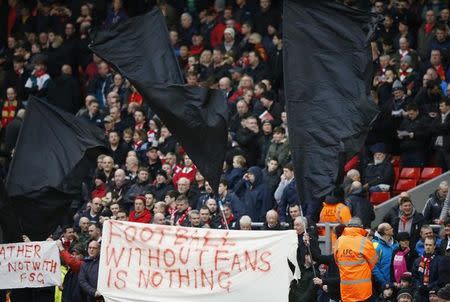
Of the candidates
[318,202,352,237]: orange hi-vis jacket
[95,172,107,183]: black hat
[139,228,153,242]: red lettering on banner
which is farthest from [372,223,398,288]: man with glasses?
[95,172,107,183]: black hat

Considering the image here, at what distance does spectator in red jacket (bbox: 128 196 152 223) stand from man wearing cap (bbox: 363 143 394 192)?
3.37 m

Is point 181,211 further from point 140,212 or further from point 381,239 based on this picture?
point 381,239

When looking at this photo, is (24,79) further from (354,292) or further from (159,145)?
(354,292)

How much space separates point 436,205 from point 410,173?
2.79 meters

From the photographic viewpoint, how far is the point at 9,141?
2675 cm

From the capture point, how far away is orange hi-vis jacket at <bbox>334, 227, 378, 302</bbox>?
17.3m

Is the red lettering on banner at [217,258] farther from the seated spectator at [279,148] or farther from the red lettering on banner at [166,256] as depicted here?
the seated spectator at [279,148]

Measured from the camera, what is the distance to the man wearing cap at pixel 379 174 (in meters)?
21.4

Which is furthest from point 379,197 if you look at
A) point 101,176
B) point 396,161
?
point 101,176

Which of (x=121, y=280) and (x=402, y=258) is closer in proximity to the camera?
(x=121, y=280)

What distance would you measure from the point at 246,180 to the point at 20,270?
412 cm

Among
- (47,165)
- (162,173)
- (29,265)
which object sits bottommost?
(29,265)

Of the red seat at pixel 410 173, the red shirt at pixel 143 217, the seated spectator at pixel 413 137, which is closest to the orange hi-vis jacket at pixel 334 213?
the seated spectator at pixel 413 137

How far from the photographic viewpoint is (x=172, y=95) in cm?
1705
